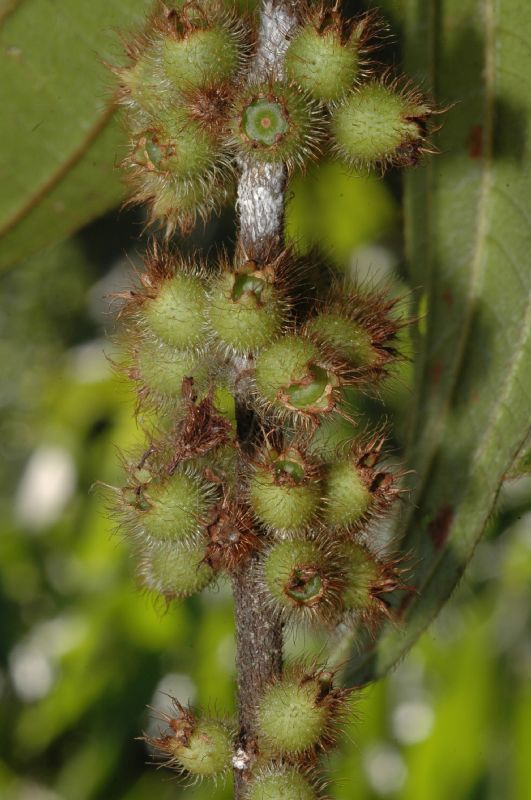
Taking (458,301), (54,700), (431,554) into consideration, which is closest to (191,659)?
(54,700)

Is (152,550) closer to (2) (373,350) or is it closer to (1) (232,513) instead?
(1) (232,513)

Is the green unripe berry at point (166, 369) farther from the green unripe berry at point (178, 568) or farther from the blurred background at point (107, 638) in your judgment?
the blurred background at point (107, 638)

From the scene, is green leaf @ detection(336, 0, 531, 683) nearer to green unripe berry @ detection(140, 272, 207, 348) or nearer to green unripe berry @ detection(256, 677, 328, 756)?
green unripe berry @ detection(256, 677, 328, 756)

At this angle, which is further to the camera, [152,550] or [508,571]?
[508,571]

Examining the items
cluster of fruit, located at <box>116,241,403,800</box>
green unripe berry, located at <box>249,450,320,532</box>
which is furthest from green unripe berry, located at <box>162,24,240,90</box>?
green unripe berry, located at <box>249,450,320,532</box>

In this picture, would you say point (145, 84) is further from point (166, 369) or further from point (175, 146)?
→ point (166, 369)

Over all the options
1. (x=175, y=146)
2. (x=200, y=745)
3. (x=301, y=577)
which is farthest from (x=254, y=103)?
(x=200, y=745)
